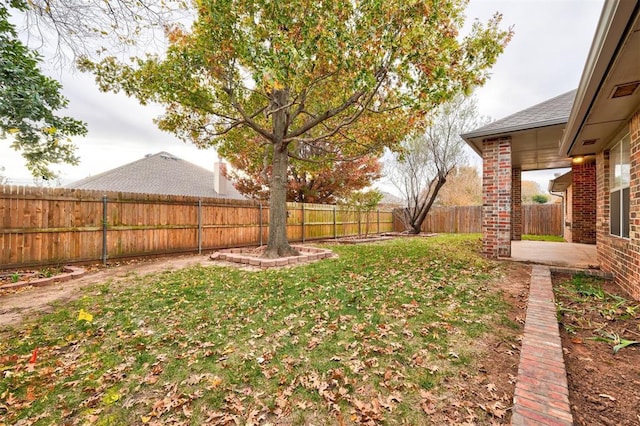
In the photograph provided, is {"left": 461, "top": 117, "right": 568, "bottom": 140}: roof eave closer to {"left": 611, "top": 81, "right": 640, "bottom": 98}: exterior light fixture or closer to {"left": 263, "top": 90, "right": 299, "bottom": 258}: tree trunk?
Result: {"left": 611, "top": 81, "right": 640, "bottom": 98}: exterior light fixture

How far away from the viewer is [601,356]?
2.38 meters

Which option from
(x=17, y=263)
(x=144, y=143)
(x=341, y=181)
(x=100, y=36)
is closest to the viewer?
(x=100, y=36)

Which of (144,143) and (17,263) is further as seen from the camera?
(144,143)

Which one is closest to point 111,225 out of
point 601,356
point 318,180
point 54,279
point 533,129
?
point 54,279

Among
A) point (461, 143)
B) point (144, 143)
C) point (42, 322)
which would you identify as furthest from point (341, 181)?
point (144, 143)

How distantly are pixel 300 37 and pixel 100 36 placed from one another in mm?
3191

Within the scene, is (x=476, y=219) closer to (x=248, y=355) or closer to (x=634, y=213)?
(x=634, y=213)

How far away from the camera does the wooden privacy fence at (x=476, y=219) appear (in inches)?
603

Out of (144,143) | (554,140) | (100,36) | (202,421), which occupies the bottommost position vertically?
(202,421)

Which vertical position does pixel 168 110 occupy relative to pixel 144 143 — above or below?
below

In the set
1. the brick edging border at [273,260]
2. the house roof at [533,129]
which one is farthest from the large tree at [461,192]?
the brick edging border at [273,260]

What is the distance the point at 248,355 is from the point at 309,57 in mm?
4850

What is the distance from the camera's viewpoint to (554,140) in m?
6.86

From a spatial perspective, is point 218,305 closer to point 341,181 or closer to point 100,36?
point 100,36
